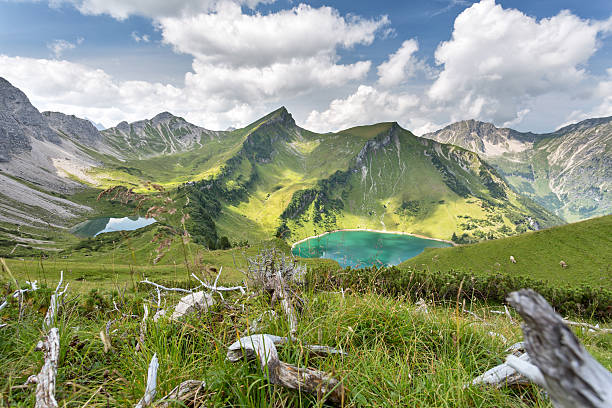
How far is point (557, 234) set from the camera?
2685 inches

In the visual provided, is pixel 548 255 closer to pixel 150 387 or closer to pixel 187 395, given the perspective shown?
pixel 187 395

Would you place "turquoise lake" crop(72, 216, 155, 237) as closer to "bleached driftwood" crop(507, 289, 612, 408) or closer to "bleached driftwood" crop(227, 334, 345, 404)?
"bleached driftwood" crop(227, 334, 345, 404)

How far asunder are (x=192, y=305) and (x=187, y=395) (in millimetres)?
2534

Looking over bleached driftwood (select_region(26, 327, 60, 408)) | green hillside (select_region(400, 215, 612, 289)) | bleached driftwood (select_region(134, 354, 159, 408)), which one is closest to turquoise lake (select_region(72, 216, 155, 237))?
green hillside (select_region(400, 215, 612, 289))

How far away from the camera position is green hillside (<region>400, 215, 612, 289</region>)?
54.4 meters

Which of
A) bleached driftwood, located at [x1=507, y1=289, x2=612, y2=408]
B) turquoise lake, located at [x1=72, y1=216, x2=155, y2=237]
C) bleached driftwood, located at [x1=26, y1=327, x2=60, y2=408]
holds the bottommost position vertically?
turquoise lake, located at [x1=72, y1=216, x2=155, y2=237]

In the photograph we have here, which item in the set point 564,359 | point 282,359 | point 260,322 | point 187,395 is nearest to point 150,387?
point 187,395

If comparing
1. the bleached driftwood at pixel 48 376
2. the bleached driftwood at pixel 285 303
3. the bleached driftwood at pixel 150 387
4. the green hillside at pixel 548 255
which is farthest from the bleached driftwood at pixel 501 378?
the green hillside at pixel 548 255

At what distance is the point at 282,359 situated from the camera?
2.90 m

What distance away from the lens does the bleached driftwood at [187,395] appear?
87.8 inches

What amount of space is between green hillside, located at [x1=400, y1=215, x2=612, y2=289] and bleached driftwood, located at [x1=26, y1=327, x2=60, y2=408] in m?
55.7

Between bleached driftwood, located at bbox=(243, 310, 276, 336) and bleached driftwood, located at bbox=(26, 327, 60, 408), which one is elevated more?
bleached driftwood, located at bbox=(243, 310, 276, 336)

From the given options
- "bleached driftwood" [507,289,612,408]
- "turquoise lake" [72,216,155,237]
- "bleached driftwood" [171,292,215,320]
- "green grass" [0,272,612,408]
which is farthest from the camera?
"turquoise lake" [72,216,155,237]

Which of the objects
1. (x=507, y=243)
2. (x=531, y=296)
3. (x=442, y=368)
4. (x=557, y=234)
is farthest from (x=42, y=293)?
(x=557, y=234)
